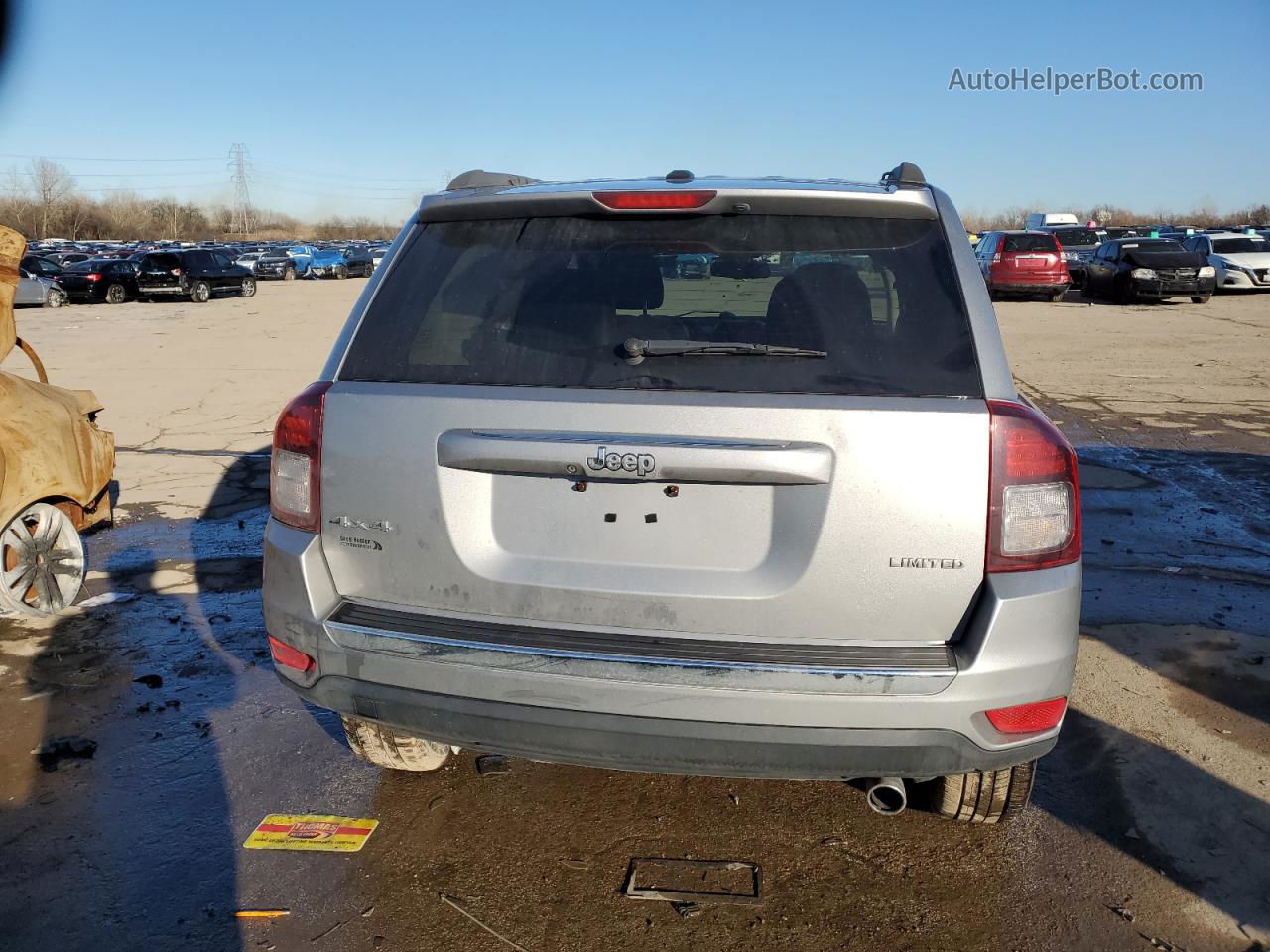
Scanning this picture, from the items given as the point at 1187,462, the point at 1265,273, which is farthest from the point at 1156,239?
the point at 1187,462

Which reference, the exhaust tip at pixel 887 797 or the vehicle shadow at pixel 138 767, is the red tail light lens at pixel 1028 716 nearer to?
the exhaust tip at pixel 887 797

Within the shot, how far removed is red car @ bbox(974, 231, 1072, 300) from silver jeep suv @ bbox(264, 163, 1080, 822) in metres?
27.0

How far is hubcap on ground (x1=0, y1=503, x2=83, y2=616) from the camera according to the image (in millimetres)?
5074

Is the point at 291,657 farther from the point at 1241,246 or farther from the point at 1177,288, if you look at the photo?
the point at 1241,246

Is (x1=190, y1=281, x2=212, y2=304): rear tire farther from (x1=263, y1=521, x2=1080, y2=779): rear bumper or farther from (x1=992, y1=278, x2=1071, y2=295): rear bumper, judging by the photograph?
(x1=263, y1=521, x2=1080, y2=779): rear bumper

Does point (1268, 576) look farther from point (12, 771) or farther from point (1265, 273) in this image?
point (1265, 273)

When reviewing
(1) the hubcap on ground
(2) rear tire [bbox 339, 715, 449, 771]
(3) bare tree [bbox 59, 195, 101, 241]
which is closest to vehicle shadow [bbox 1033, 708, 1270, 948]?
(2) rear tire [bbox 339, 715, 449, 771]

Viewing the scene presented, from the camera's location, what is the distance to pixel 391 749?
11.5 ft

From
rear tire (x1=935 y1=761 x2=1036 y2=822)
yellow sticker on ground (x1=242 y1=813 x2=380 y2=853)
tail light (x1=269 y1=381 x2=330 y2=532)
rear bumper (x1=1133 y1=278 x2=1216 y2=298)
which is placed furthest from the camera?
rear bumper (x1=1133 y1=278 x2=1216 y2=298)

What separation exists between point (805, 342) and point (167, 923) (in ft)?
7.79

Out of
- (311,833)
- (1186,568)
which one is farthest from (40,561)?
(1186,568)

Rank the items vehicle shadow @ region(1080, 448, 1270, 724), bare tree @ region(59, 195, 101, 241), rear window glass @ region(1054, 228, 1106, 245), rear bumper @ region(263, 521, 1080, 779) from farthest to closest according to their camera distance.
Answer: bare tree @ region(59, 195, 101, 241) < rear window glass @ region(1054, 228, 1106, 245) < vehicle shadow @ region(1080, 448, 1270, 724) < rear bumper @ region(263, 521, 1080, 779)

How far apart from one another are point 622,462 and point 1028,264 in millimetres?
27988

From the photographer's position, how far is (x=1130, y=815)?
3.42 metres
